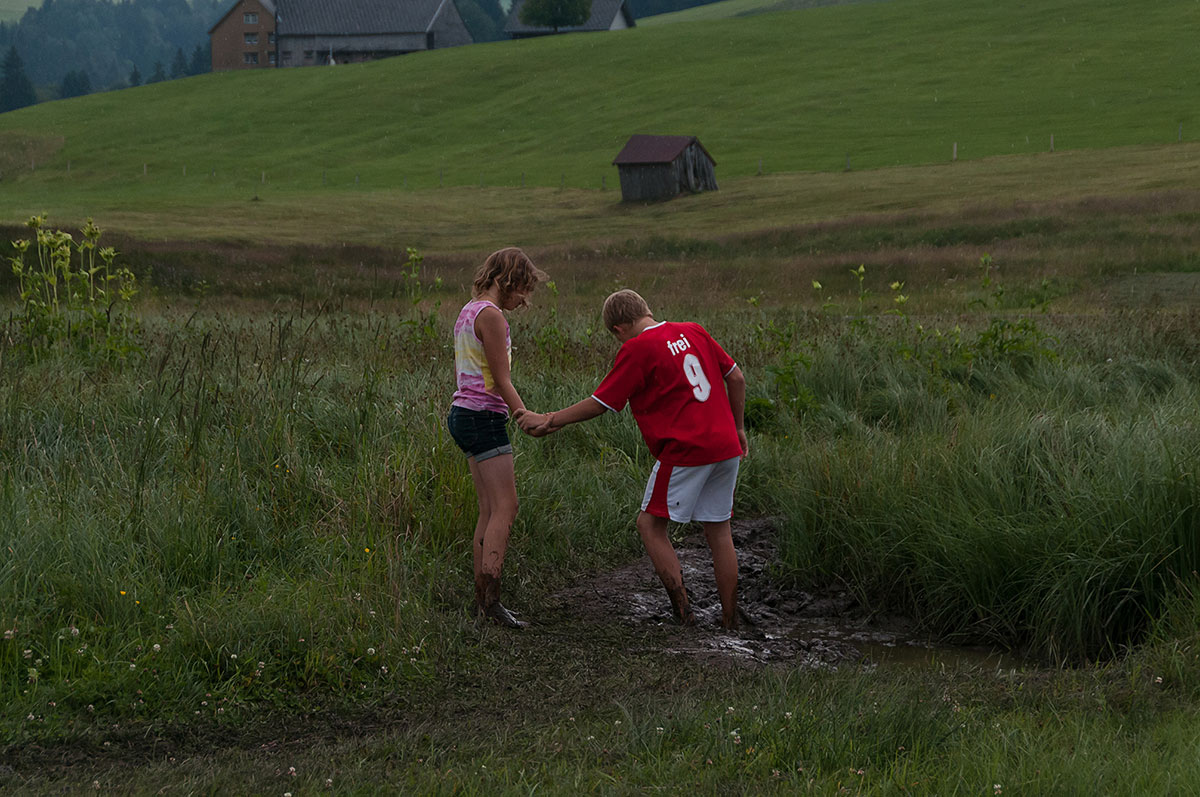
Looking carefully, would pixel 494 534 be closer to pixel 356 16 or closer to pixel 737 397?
pixel 737 397

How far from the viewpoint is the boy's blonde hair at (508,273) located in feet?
17.7

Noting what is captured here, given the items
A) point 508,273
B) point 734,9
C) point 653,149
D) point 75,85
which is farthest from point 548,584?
point 75,85

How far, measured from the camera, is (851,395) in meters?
9.30

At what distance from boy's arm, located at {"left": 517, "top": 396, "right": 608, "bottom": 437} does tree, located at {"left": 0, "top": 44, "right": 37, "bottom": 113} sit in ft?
448

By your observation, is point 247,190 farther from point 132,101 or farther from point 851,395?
point 851,395

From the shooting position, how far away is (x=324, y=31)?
96875mm

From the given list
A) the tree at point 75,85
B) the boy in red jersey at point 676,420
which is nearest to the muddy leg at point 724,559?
the boy in red jersey at point 676,420

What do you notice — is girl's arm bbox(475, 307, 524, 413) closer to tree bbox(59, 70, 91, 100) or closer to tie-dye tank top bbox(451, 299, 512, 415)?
tie-dye tank top bbox(451, 299, 512, 415)

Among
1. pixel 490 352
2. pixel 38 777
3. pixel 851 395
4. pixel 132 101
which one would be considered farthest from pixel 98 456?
pixel 132 101

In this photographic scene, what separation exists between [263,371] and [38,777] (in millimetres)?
4488

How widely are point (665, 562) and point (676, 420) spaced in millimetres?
732

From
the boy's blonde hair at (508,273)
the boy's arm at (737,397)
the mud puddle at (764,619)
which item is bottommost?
the mud puddle at (764,619)

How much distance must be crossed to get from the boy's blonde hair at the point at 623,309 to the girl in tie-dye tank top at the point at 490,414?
0.38 metres

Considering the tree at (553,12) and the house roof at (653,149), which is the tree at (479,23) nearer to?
the tree at (553,12)
